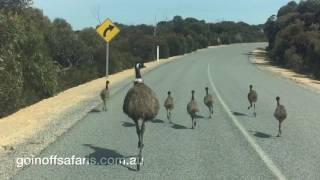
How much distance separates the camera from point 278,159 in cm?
1038

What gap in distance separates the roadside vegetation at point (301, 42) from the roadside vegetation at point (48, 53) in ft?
45.3

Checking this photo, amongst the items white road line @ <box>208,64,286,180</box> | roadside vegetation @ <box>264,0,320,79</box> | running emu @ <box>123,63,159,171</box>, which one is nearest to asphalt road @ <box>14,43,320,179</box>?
white road line @ <box>208,64,286,180</box>

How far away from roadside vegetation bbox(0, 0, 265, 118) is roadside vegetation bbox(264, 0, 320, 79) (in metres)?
13.8

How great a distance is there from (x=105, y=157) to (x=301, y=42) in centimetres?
4978

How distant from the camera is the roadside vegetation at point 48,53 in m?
20.9

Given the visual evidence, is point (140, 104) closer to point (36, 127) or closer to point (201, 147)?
point (201, 147)

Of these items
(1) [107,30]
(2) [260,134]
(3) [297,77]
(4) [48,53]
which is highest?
(1) [107,30]

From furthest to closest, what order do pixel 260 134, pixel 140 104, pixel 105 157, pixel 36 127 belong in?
pixel 36 127
pixel 260 134
pixel 105 157
pixel 140 104

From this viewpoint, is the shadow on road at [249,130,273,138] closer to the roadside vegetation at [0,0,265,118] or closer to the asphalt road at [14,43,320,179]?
the asphalt road at [14,43,320,179]

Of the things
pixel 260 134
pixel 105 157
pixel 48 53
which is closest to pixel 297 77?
pixel 48 53

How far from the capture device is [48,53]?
33.0 metres

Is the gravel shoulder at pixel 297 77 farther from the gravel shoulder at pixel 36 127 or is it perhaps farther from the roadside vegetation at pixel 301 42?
the gravel shoulder at pixel 36 127

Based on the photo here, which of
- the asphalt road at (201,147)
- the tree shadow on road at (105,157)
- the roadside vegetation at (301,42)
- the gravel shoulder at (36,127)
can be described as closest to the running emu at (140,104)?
the tree shadow on road at (105,157)

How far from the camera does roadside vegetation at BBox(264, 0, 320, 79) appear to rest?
50747 millimetres
